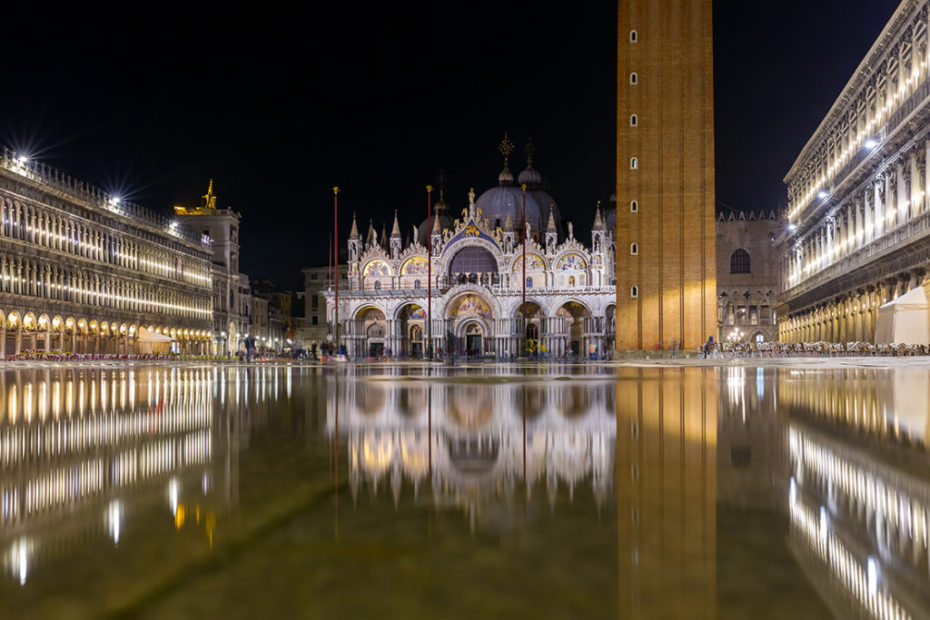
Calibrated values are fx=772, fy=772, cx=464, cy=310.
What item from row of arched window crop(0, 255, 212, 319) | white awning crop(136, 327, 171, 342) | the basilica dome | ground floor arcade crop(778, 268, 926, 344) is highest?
the basilica dome

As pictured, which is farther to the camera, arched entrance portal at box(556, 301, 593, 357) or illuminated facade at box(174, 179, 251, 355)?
illuminated facade at box(174, 179, 251, 355)

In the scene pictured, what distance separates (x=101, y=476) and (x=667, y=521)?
2.68m

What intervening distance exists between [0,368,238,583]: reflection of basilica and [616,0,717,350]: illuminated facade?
42566 mm

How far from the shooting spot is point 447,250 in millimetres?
74812

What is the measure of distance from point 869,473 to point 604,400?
18.0 feet

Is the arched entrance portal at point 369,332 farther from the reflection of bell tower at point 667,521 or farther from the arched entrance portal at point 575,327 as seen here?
the reflection of bell tower at point 667,521

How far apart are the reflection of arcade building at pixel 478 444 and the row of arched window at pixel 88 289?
44.3 meters

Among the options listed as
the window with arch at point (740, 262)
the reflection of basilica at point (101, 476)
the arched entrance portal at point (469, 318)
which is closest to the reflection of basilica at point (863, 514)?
the reflection of basilica at point (101, 476)

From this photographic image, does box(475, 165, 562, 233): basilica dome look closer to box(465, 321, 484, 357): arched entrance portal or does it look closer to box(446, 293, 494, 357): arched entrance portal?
box(446, 293, 494, 357): arched entrance portal

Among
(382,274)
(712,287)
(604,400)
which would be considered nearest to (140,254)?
(382,274)

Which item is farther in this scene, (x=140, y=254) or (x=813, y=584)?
(x=140, y=254)

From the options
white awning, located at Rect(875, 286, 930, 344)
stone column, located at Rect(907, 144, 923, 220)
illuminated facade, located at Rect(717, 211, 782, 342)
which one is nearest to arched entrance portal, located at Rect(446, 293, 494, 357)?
illuminated facade, located at Rect(717, 211, 782, 342)

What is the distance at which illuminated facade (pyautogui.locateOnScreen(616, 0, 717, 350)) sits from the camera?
4644 cm

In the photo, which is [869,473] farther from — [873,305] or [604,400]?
[873,305]
